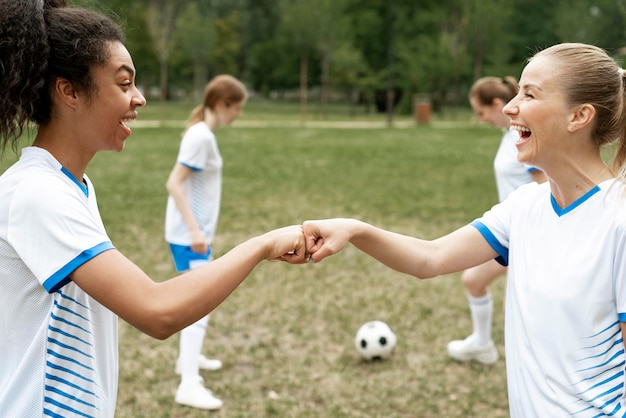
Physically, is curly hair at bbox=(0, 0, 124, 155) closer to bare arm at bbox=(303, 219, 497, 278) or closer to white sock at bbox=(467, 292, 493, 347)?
bare arm at bbox=(303, 219, 497, 278)

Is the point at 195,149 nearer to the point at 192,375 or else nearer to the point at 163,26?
the point at 192,375

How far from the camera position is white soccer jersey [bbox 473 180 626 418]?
2.13m

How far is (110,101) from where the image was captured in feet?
6.77

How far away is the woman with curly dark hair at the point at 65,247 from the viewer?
1.81 m

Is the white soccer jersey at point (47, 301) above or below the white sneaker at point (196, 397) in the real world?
above

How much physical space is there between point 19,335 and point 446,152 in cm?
2041

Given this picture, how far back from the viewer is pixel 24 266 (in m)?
1.88

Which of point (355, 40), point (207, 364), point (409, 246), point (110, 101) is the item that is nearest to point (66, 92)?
point (110, 101)

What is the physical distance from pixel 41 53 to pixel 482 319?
178 inches

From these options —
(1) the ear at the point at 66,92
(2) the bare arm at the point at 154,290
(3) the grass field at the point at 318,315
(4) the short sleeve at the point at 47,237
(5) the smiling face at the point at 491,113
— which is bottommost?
(3) the grass field at the point at 318,315

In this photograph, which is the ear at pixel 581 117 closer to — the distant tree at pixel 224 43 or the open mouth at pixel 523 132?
the open mouth at pixel 523 132

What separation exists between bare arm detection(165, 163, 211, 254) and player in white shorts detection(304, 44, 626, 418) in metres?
2.49

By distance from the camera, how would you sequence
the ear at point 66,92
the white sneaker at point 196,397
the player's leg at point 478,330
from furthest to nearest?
the player's leg at point 478,330, the white sneaker at point 196,397, the ear at point 66,92

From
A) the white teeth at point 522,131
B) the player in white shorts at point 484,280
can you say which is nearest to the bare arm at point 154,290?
the white teeth at point 522,131
